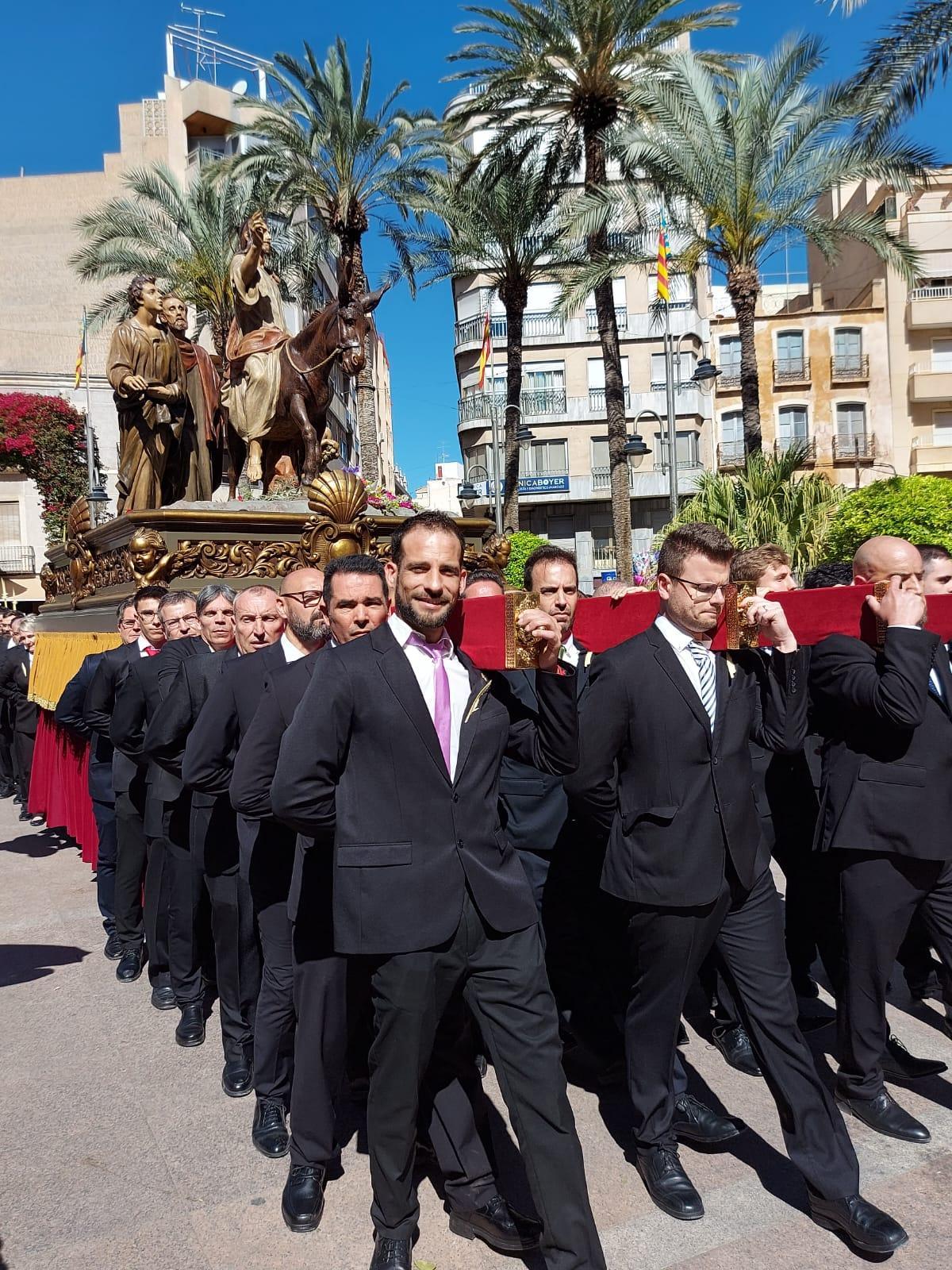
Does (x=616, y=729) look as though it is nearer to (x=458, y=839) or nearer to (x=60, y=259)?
(x=458, y=839)

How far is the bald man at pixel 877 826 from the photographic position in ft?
11.4

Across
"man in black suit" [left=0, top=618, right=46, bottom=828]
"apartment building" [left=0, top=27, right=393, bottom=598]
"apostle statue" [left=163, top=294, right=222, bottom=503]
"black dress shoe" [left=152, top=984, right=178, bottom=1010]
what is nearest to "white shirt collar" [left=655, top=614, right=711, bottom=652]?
"black dress shoe" [left=152, top=984, right=178, bottom=1010]

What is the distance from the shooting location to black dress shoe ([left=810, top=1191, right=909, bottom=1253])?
2.85 meters

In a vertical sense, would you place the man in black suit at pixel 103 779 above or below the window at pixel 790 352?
below

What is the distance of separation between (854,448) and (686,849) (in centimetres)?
4216

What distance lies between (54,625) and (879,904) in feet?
31.1

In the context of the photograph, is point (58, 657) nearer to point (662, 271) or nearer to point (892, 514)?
point (892, 514)

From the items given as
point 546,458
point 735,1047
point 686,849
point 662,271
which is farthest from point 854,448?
point 686,849

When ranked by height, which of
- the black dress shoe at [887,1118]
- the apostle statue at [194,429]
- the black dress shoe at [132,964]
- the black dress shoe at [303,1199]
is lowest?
the black dress shoe at [132,964]

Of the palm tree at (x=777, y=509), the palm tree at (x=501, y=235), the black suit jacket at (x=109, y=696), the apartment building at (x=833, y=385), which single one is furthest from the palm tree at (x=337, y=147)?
the apartment building at (x=833, y=385)

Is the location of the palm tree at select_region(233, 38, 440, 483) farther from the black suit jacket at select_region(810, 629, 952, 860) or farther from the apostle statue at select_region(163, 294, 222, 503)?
the black suit jacket at select_region(810, 629, 952, 860)

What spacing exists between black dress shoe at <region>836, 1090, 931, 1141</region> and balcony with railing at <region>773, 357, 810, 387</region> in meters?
41.4

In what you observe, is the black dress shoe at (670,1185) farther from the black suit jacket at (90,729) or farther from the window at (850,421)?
the window at (850,421)

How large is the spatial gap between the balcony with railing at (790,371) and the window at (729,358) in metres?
2.51
